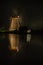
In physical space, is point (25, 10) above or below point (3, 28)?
above

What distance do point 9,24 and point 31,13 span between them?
23cm

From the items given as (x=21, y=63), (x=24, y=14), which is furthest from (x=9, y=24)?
(x=21, y=63)

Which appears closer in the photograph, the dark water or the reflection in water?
the dark water

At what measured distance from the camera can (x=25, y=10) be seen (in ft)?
4.97

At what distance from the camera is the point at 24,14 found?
1.51 metres

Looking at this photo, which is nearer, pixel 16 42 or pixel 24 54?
pixel 24 54

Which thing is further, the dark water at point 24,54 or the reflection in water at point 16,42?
the reflection in water at point 16,42

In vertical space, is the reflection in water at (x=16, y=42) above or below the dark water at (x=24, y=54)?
below

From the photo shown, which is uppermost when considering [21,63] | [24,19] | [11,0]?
[11,0]

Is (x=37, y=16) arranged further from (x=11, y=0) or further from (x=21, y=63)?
(x=21, y=63)

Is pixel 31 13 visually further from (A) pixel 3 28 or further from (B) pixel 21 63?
(B) pixel 21 63

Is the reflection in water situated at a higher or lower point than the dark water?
lower

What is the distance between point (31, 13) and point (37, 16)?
0.20ft

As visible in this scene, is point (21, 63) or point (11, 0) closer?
point (21, 63)
